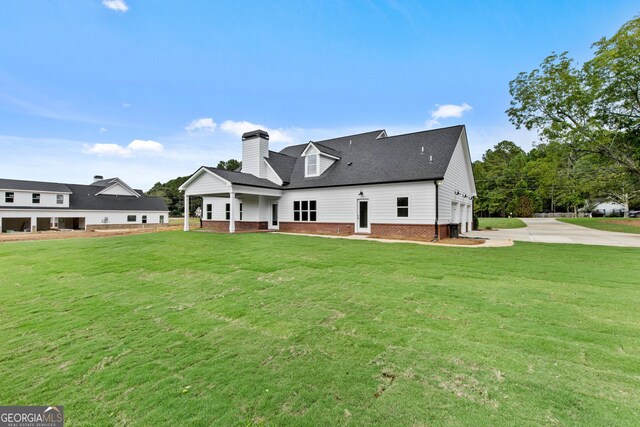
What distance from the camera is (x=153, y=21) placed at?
43.8 feet

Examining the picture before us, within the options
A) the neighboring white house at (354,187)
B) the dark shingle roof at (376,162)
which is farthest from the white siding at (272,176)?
the dark shingle roof at (376,162)

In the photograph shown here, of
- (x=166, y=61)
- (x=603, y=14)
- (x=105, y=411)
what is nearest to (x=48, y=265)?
(x=105, y=411)

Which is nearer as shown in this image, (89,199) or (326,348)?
(326,348)

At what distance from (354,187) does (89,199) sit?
3928 cm

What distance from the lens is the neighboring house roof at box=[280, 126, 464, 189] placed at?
16.2 meters

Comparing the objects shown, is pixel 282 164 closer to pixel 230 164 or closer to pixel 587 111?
pixel 587 111

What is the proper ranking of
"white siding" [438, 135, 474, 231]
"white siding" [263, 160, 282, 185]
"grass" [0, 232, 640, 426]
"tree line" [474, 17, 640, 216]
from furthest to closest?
1. "white siding" [263, 160, 282, 185]
2. "tree line" [474, 17, 640, 216]
3. "white siding" [438, 135, 474, 231]
4. "grass" [0, 232, 640, 426]

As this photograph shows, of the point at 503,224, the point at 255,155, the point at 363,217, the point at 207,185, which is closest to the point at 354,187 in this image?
the point at 363,217

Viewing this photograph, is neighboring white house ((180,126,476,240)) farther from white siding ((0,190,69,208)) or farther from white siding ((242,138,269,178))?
white siding ((0,190,69,208))

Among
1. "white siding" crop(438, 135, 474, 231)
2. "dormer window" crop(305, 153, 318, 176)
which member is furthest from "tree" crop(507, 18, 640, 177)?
"dormer window" crop(305, 153, 318, 176)

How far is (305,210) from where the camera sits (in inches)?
786

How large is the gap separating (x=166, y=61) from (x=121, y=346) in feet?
60.2

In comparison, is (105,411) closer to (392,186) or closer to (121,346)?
(121,346)

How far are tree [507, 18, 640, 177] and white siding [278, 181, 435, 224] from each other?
43.6ft
